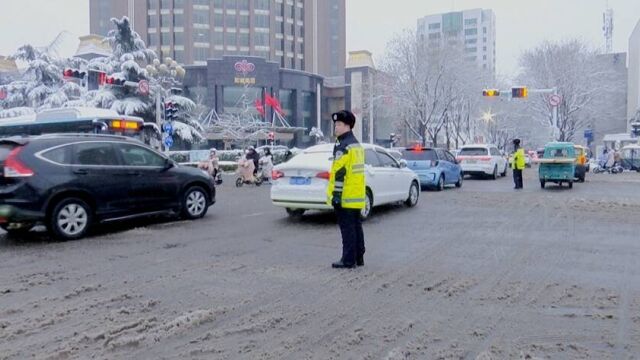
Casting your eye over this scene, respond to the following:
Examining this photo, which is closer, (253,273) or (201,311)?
(201,311)

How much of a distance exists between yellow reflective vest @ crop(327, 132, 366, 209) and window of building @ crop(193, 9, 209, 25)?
85.3 meters

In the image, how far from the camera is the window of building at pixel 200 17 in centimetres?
8669

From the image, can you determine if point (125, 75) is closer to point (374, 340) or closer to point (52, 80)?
point (52, 80)

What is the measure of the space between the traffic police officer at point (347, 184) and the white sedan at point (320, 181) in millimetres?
3513

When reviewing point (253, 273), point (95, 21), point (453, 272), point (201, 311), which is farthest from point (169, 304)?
point (95, 21)

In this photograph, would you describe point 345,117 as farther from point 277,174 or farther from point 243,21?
point 243,21

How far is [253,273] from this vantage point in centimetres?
687

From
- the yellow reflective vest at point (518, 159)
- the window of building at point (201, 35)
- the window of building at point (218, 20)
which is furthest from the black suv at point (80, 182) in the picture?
the window of building at point (218, 20)

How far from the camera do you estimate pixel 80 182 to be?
9.30m

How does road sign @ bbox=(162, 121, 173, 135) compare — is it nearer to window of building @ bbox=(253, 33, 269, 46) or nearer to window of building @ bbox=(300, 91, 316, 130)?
window of building @ bbox=(300, 91, 316, 130)

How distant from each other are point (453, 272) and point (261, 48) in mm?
86760

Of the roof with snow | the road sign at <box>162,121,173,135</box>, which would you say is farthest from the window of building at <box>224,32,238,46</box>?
the road sign at <box>162,121,173,135</box>

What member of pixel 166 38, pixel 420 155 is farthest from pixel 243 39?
pixel 420 155

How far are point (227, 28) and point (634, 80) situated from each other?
191 ft
